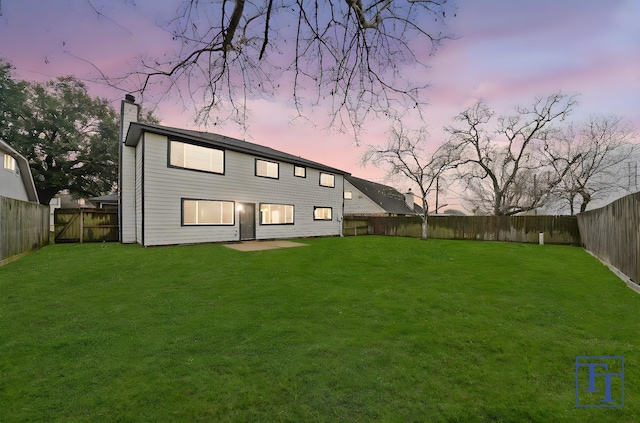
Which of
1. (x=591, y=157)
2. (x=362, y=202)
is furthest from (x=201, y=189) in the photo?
(x=591, y=157)

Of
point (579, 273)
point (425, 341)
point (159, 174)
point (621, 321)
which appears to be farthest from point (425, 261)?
point (159, 174)

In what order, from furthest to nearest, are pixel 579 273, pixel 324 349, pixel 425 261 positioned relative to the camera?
pixel 425 261, pixel 579 273, pixel 324 349

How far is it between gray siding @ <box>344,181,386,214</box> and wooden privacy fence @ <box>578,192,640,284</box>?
20563mm

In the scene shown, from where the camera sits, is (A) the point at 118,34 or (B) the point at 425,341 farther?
(B) the point at 425,341

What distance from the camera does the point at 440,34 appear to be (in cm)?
320

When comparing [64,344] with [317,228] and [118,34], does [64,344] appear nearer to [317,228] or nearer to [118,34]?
[118,34]

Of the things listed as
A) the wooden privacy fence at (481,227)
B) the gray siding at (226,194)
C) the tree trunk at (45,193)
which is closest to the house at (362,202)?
the wooden privacy fence at (481,227)

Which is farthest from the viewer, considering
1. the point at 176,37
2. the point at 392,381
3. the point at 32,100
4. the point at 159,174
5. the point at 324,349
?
the point at 32,100

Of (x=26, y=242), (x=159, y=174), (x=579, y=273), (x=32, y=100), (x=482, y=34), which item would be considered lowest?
(x=579, y=273)

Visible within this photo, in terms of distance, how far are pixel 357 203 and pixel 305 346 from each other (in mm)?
28089

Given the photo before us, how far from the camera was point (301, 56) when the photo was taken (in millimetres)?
3449

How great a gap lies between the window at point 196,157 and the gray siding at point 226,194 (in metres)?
0.30

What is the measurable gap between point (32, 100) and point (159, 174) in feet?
72.3

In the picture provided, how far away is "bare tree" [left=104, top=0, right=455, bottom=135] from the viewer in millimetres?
3158
